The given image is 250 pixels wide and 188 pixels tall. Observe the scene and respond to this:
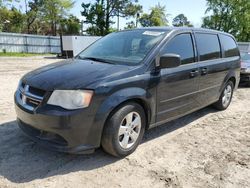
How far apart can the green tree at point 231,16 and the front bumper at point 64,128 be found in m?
39.9

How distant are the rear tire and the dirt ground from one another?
1.32m

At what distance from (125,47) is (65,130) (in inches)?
70.3

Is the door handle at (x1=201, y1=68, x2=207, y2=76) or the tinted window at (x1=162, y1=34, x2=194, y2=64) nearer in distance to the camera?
the tinted window at (x1=162, y1=34, x2=194, y2=64)

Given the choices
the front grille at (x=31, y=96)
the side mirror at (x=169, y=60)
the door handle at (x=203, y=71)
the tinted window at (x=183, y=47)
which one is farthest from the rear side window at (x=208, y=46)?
the front grille at (x=31, y=96)

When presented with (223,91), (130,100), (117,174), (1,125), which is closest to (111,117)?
(130,100)

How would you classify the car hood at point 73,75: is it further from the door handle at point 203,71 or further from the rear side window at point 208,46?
the rear side window at point 208,46

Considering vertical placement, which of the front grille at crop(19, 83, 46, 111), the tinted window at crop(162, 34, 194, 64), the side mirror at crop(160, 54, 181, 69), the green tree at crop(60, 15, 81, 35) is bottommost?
the front grille at crop(19, 83, 46, 111)

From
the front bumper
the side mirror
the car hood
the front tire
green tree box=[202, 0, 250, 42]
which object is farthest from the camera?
green tree box=[202, 0, 250, 42]

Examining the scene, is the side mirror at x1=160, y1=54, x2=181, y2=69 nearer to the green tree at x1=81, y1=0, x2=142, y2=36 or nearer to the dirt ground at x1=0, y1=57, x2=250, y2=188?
the dirt ground at x1=0, y1=57, x2=250, y2=188

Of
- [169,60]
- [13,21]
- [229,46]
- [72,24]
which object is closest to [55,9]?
[72,24]

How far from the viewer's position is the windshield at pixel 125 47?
13.3 feet

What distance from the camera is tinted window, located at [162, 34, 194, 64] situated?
4.34 metres

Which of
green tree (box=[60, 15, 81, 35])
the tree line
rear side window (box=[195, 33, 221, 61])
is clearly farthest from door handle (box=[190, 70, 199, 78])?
green tree (box=[60, 15, 81, 35])

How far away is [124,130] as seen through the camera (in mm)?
3695
